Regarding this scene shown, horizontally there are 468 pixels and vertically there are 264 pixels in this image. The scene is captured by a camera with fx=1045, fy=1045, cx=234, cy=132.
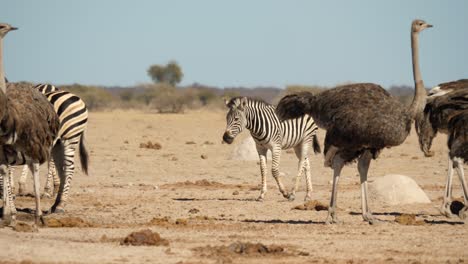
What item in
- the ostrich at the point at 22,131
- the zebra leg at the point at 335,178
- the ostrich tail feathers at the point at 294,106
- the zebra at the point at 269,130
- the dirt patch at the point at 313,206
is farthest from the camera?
the zebra at the point at 269,130

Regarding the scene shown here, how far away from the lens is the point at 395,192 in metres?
16.6

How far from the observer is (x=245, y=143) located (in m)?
25.0

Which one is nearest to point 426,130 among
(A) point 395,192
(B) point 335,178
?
(B) point 335,178

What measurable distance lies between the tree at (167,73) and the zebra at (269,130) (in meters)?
68.9

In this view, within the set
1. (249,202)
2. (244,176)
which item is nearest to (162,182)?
(244,176)

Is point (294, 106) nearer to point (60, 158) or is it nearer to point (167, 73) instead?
point (60, 158)

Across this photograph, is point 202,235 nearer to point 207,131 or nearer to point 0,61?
point 0,61

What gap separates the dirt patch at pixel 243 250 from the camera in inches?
430

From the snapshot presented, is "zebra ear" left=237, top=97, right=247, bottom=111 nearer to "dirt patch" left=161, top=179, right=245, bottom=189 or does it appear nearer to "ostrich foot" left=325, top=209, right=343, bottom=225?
"dirt patch" left=161, top=179, right=245, bottom=189

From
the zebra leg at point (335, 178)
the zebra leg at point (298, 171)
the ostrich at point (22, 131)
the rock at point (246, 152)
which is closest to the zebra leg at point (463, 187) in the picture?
the zebra leg at point (335, 178)

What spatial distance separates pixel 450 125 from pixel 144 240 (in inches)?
196

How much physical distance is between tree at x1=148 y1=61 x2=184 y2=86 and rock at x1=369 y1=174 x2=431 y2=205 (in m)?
70.6

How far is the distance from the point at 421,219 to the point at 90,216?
15.2ft

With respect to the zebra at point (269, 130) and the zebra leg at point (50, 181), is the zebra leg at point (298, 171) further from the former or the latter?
the zebra leg at point (50, 181)
